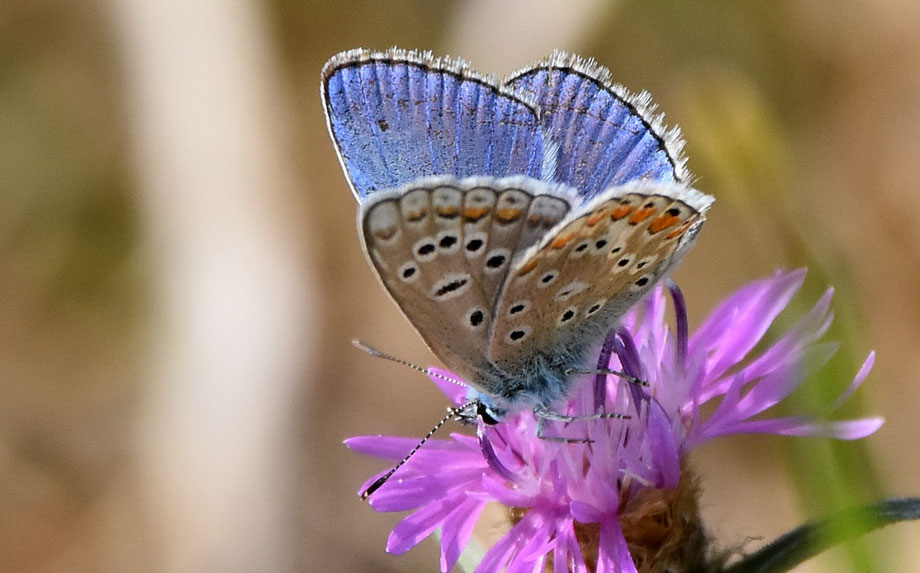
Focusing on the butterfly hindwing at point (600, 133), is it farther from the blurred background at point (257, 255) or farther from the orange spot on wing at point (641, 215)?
the blurred background at point (257, 255)

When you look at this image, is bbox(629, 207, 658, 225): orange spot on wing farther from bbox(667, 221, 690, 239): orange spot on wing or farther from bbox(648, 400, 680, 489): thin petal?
bbox(648, 400, 680, 489): thin petal

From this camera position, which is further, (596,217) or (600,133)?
(600,133)

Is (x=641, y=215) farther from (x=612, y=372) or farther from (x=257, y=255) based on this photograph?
(x=257, y=255)

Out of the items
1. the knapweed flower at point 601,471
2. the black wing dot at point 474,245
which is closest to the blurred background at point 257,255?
the knapweed flower at point 601,471

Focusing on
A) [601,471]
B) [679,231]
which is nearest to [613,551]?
[601,471]

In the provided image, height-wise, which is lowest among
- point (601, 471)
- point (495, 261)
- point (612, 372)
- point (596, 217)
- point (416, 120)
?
point (601, 471)

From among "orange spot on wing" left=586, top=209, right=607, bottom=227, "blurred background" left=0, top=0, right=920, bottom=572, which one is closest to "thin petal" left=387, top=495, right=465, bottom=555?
"orange spot on wing" left=586, top=209, right=607, bottom=227

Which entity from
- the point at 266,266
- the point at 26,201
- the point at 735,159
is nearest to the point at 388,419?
the point at 266,266
